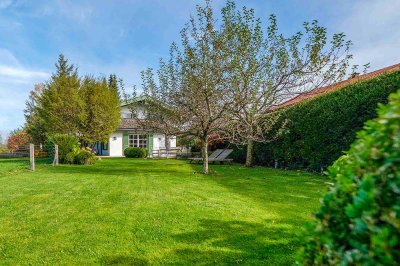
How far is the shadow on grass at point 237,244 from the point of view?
15.0ft

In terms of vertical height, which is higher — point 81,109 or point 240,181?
point 81,109

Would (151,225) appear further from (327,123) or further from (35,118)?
(35,118)

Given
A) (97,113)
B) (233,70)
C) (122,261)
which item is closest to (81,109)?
(97,113)

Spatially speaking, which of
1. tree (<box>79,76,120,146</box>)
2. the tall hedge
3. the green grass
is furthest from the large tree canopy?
tree (<box>79,76,120,146</box>)

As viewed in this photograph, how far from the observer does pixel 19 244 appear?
5.18 metres

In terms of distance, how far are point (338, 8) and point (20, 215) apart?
51.8ft

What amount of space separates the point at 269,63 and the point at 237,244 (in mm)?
12928

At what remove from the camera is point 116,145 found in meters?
37.8

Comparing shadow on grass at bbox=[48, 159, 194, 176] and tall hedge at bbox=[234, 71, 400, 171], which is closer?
tall hedge at bbox=[234, 71, 400, 171]

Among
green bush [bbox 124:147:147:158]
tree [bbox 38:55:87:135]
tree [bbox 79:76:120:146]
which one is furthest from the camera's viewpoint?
green bush [bbox 124:147:147:158]

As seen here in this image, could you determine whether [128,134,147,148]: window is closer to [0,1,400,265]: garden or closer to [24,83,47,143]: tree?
[24,83,47,143]: tree

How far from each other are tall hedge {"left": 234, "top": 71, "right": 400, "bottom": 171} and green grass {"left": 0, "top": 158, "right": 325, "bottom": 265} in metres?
4.82

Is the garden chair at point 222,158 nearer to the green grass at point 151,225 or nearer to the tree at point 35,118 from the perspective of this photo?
the green grass at point 151,225

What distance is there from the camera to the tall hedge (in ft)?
40.9
